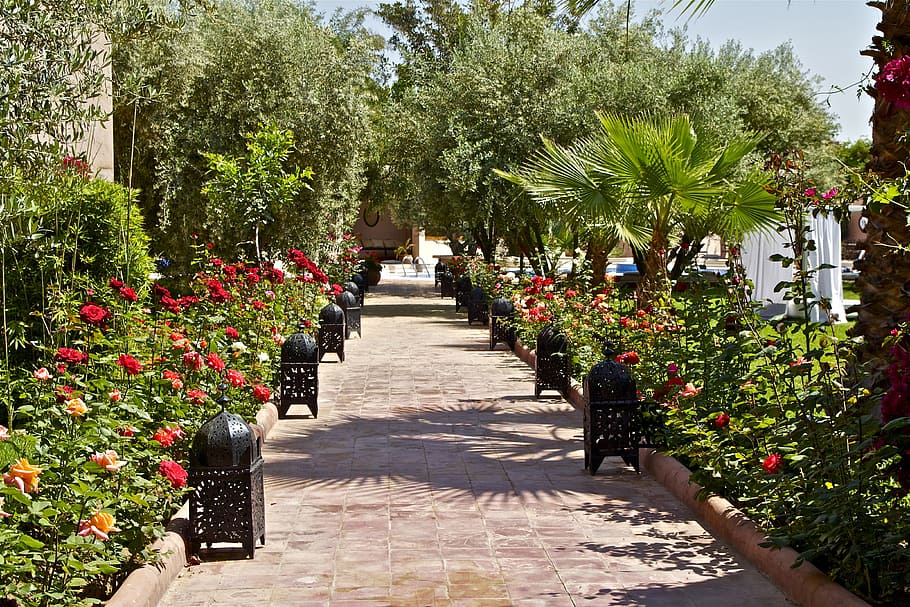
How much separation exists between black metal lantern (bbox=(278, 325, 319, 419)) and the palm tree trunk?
5.05m

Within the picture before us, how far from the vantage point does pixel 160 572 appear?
4570mm

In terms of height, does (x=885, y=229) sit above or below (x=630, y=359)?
above

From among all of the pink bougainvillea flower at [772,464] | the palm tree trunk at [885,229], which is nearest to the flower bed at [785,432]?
the pink bougainvillea flower at [772,464]

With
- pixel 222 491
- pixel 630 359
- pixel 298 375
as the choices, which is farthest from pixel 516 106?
pixel 222 491

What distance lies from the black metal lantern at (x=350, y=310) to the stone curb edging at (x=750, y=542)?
989 cm

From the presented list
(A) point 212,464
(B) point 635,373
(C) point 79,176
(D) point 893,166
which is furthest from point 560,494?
(C) point 79,176

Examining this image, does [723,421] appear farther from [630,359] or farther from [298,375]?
[298,375]

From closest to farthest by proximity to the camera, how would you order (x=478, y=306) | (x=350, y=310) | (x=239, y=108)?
(x=350, y=310), (x=239, y=108), (x=478, y=306)

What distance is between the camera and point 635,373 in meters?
7.73

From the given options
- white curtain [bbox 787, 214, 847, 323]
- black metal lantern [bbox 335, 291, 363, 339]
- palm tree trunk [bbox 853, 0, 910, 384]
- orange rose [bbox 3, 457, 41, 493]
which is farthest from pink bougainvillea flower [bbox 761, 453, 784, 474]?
white curtain [bbox 787, 214, 847, 323]

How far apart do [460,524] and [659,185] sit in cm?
610

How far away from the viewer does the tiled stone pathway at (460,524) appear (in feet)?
15.3

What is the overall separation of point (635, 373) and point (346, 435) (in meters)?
2.44

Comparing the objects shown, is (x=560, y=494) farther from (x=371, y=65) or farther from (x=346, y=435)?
(x=371, y=65)
